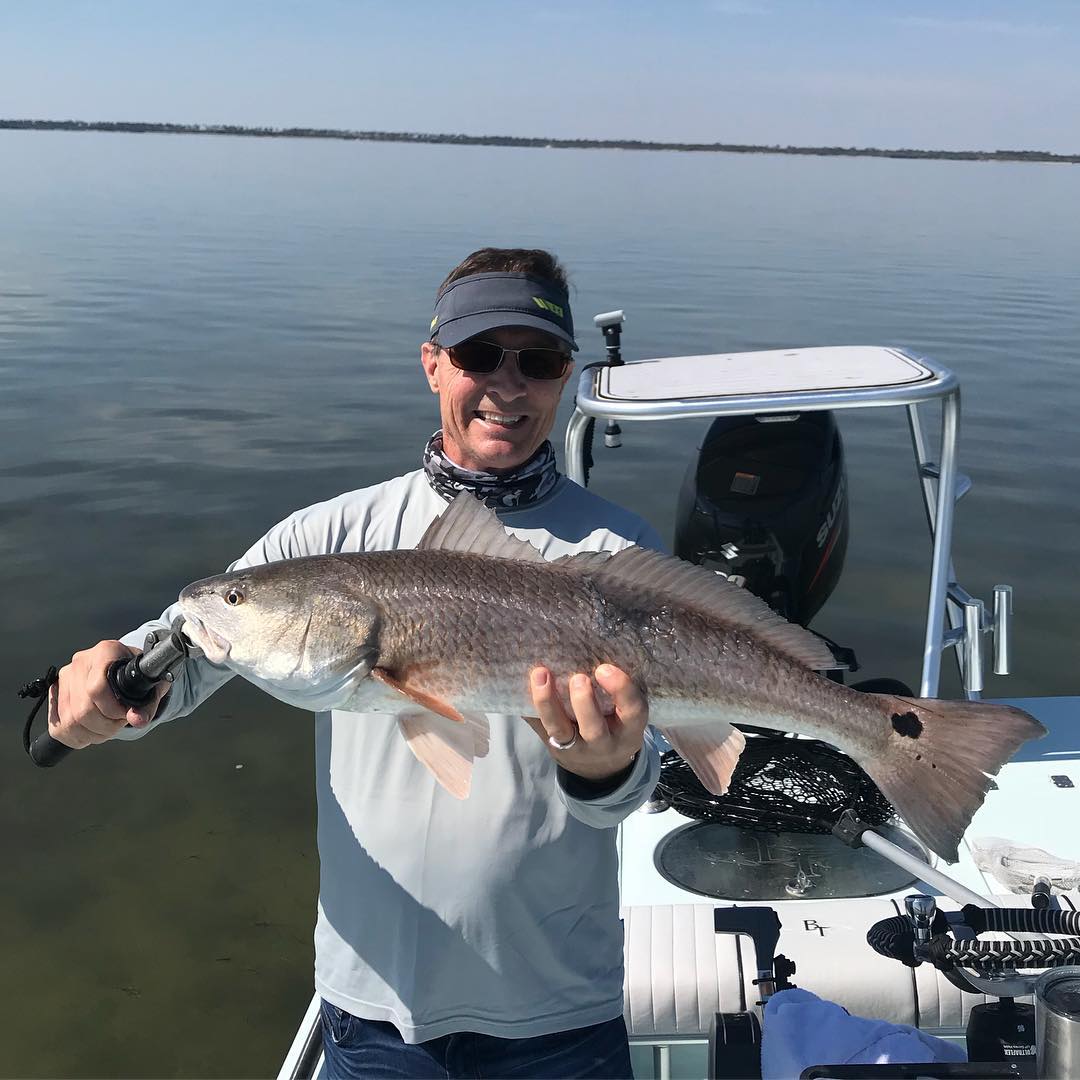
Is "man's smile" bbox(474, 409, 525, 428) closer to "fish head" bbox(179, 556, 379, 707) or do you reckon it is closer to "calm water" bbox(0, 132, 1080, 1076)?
"fish head" bbox(179, 556, 379, 707)

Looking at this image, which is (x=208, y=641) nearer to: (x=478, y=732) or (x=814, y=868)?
(x=478, y=732)

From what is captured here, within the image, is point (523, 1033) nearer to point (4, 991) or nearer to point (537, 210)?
point (4, 991)

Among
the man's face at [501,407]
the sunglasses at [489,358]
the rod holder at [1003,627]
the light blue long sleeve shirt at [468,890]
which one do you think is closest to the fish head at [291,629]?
the light blue long sleeve shirt at [468,890]

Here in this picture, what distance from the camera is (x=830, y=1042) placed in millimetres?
3133

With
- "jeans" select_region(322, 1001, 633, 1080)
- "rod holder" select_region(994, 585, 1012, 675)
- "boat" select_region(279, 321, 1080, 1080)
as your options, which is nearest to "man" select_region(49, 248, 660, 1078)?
"jeans" select_region(322, 1001, 633, 1080)

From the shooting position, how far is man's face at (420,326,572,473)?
2.92m

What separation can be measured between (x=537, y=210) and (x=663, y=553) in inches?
1992

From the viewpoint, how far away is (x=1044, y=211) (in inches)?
2427

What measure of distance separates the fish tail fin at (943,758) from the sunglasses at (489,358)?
126cm

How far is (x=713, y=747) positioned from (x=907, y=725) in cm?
48

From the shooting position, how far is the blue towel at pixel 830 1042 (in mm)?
3080

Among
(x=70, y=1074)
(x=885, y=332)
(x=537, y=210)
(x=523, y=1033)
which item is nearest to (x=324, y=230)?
(x=537, y=210)

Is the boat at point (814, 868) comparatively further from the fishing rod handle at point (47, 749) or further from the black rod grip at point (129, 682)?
the black rod grip at point (129, 682)

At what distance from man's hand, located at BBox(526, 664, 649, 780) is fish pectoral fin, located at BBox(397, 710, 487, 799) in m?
0.19
